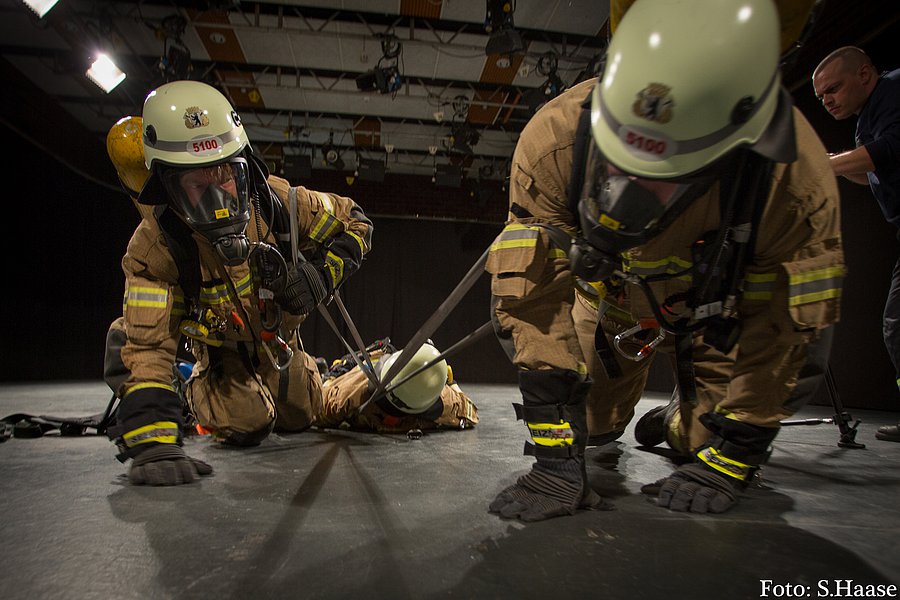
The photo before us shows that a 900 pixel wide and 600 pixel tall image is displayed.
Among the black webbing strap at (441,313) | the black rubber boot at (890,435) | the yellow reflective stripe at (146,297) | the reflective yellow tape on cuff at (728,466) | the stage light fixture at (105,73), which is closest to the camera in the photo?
the reflective yellow tape on cuff at (728,466)

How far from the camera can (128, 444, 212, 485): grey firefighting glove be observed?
5.66 feet

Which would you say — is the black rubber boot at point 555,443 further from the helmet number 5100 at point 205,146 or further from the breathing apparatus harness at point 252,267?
the helmet number 5100 at point 205,146

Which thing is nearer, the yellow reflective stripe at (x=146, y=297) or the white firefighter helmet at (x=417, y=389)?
the yellow reflective stripe at (x=146, y=297)

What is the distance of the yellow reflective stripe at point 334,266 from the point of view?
2506 millimetres

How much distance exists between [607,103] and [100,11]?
6724 millimetres

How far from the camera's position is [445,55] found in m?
6.79

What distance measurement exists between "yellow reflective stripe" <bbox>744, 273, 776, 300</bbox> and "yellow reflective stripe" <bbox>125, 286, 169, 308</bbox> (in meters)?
2.01

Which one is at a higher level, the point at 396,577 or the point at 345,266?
the point at 345,266

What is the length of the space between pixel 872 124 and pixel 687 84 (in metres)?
2.06

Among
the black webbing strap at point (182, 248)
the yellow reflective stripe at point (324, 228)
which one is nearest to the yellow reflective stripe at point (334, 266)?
the yellow reflective stripe at point (324, 228)

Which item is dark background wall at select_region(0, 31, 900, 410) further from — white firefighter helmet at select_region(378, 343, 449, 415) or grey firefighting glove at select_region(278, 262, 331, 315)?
grey firefighting glove at select_region(278, 262, 331, 315)

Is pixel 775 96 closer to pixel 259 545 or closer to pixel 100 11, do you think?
pixel 259 545

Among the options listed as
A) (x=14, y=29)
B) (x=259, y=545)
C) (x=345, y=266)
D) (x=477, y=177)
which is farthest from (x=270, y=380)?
(x=477, y=177)

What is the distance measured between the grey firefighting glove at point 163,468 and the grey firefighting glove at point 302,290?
726 millimetres
